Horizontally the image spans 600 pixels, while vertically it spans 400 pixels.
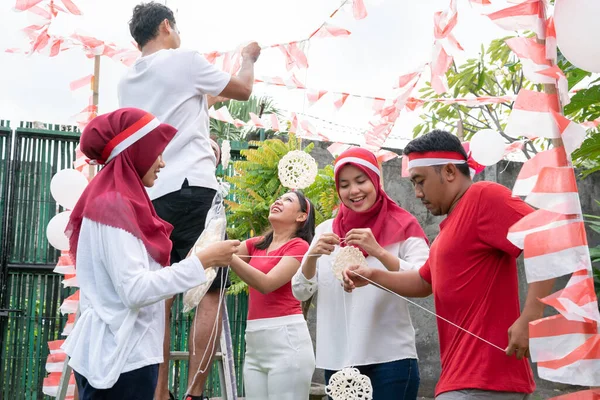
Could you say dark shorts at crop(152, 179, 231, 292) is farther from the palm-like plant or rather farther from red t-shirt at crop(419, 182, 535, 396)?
the palm-like plant

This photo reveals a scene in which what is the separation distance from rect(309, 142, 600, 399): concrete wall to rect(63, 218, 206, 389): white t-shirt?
13.3 feet

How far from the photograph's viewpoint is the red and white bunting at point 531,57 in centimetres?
241

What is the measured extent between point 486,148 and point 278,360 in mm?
2088

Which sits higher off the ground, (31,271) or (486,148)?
(486,148)

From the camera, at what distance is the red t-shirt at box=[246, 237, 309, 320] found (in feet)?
12.1

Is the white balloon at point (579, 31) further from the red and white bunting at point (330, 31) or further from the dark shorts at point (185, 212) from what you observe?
the red and white bunting at point (330, 31)

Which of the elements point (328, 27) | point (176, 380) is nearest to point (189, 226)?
point (328, 27)

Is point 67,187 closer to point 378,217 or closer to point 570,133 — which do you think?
point 378,217

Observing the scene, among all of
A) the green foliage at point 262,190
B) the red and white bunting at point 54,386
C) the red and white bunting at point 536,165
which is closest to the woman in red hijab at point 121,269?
the red and white bunting at point 536,165

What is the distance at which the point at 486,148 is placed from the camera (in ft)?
15.6

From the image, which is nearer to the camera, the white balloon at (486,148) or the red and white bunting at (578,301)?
the red and white bunting at (578,301)

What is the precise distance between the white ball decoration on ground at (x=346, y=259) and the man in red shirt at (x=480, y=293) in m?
0.37

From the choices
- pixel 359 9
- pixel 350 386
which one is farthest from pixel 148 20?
pixel 350 386

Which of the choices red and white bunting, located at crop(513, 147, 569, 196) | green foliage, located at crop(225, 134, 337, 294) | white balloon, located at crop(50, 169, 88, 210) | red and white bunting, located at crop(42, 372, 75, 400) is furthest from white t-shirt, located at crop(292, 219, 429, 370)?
green foliage, located at crop(225, 134, 337, 294)
